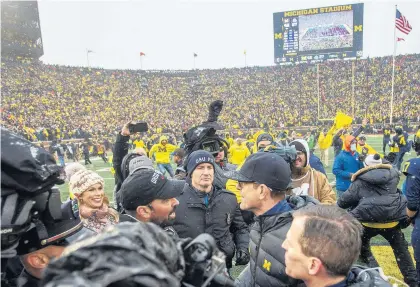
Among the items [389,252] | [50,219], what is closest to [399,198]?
[389,252]

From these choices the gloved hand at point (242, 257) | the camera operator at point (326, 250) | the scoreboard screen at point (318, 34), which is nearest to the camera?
the camera operator at point (326, 250)

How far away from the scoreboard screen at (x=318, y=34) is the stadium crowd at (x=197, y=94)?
18.8 feet

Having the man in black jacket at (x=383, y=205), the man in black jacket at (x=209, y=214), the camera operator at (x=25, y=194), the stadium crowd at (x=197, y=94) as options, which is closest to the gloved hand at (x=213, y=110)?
the man in black jacket at (x=209, y=214)

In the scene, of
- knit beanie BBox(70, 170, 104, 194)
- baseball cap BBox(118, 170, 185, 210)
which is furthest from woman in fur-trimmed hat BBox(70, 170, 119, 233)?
baseball cap BBox(118, 170, 185, 210)

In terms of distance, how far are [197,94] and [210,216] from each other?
142ft

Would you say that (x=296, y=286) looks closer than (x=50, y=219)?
No

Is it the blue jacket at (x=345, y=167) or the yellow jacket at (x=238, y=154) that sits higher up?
the blue jacket at (x=345, y=167)

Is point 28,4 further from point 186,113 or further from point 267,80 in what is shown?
point 267,80

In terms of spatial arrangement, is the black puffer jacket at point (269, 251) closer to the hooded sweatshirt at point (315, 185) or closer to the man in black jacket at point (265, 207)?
the man in black jacket at point (265, 207)

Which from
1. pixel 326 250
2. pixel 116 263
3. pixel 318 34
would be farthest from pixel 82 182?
pixel 318 34

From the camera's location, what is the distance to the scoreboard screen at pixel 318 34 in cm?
3478

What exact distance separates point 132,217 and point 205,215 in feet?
3.61

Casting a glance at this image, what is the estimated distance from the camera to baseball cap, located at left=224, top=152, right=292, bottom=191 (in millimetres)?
2286

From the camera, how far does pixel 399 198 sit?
4.11 meters
